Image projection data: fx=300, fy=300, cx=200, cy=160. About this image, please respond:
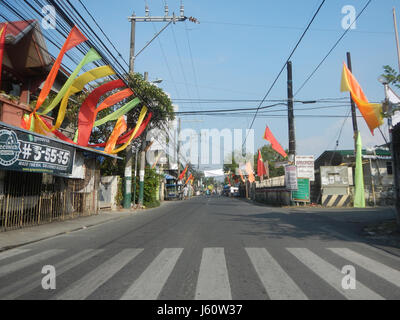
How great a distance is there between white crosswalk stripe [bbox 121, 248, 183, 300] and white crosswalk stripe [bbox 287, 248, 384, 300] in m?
2.49

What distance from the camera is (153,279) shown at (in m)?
4.69

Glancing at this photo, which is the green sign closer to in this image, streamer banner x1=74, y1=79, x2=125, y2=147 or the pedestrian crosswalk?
streamer banner x1=74, y1=79, x2=125, y2=147

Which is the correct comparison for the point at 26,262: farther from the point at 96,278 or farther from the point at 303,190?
the point at 303,190

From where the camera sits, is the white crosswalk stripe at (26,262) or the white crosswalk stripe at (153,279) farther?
the white crosswalk stripe at (26,262)

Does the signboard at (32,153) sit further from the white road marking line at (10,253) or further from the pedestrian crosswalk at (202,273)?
the pedestrian crosswalk at (202,273)

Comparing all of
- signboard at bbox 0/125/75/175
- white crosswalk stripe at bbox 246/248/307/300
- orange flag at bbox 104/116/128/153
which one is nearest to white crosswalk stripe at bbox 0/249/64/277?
signboard at bbox 0/125/75/175

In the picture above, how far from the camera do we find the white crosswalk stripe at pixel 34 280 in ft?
13.9

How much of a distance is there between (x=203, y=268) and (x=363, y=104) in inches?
361

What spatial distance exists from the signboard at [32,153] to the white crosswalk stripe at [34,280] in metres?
5.11

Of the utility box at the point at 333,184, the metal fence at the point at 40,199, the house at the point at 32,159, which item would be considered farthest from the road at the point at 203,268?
the utility box at the point at 333,184

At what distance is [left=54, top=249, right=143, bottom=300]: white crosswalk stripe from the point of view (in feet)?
13.4

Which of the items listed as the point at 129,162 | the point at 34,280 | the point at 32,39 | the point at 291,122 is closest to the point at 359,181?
the point at 291,122
